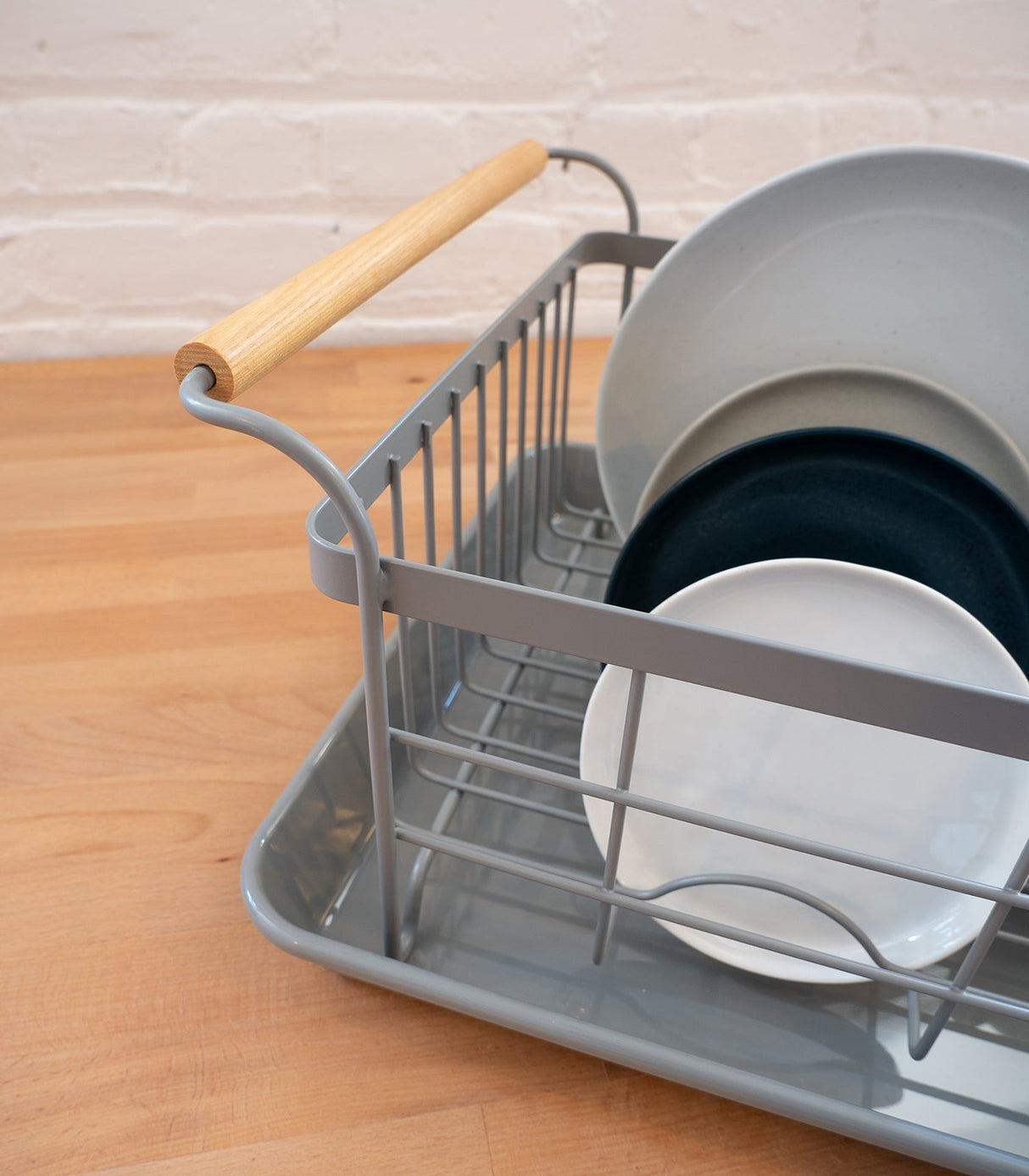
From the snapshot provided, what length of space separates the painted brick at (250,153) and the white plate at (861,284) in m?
0.63

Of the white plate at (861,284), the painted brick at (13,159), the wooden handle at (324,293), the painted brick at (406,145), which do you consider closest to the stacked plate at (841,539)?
the white plate at (861,284)

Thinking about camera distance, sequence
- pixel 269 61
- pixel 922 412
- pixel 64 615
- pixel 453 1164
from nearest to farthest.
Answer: pixel 453 1164 < pixel 922 412 < pixel 64 615 < pixel 269 61

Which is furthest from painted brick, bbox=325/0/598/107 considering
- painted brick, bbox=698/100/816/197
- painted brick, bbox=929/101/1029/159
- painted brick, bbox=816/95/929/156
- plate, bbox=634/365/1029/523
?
plate, bbox=634/365/1029/523

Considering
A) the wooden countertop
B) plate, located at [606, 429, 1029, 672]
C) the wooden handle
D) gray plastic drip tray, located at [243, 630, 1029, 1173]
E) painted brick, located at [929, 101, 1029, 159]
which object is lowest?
the wooden countertop

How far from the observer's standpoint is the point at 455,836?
482mm

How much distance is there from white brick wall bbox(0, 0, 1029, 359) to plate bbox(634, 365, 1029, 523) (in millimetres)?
692

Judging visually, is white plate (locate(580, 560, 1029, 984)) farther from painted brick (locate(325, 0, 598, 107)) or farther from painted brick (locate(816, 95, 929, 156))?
painted brick (locate(816, 95, 929, 156))

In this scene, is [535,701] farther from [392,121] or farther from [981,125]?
[981,125]

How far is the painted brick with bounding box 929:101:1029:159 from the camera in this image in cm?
112

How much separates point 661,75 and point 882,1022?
1005 millimetres

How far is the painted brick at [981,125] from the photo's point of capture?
1.12 meters

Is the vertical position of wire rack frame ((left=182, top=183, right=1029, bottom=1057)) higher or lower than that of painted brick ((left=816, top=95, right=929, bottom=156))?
lower

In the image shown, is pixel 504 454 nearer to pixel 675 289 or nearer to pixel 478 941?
pixel 675 289

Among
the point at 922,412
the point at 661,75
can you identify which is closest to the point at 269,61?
the point at 661,75
